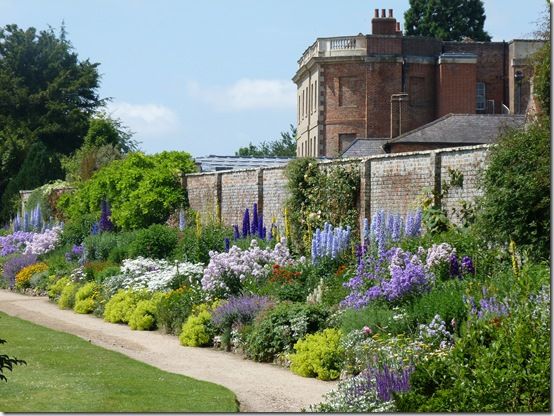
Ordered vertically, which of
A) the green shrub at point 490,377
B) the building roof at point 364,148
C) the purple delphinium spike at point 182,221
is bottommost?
the green shrub at point 490,377

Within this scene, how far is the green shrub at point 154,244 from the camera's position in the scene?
83.7 ft

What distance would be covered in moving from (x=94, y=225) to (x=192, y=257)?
7966 millimetres

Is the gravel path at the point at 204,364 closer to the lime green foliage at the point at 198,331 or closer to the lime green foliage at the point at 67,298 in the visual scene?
the lime green foliage at the point at 198,331

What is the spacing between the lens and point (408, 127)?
58219 millimetres

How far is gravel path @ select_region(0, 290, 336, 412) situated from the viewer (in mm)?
12586

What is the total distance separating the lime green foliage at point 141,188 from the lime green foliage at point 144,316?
10801 mm

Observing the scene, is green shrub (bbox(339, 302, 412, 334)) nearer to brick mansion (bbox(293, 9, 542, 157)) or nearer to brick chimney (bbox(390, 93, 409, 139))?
brick mansion (bbox(293, 9, 542, 157))

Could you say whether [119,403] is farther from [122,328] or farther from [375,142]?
[375,142]

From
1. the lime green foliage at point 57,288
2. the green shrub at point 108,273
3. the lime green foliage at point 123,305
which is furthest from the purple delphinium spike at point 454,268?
the lime green foliage at point 57,288

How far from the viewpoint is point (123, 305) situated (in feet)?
68.1

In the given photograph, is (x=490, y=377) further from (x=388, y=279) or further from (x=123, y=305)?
(x=123, y=305)

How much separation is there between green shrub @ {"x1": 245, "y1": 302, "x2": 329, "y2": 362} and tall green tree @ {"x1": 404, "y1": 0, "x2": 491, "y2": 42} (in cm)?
5381

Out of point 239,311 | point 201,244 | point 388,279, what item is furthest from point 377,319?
point 201,244

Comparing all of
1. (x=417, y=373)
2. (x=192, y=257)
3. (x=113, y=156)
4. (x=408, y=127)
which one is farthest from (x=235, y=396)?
(x=408, y=127)
